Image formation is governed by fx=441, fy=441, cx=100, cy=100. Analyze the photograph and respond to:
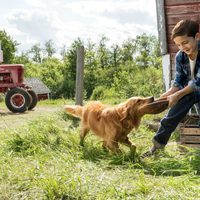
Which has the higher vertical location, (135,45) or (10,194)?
(135,45)

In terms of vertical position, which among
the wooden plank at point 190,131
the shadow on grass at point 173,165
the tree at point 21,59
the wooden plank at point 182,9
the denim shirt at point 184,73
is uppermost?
the tree at point 21,59

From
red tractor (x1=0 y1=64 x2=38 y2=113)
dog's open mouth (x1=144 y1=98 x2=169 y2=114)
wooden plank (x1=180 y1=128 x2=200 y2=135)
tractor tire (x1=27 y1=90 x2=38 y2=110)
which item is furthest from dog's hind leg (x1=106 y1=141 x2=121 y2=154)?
tractor tire (x1=27 y1=90 x2=38 y2=110)

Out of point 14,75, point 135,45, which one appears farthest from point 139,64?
point 14,75

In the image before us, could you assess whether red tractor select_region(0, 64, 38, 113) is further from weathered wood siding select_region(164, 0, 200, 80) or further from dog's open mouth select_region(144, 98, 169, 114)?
dog's open mouth select_region(144, 98, 169, 114)

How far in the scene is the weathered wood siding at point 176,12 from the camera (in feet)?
25.5

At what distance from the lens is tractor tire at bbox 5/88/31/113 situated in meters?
11.1

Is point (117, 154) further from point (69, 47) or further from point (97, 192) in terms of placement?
point (69, 47)

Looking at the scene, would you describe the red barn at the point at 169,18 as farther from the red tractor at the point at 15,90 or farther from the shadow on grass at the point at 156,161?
the red tractor at the point at 15,90

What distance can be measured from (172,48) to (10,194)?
5.41 meters

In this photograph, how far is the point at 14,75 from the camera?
12.3m

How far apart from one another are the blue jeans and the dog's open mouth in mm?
301

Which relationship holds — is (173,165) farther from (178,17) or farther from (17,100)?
(17,100)

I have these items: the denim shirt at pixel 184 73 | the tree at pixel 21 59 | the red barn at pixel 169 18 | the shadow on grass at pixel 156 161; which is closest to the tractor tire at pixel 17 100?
the red barn at pixel 169 18

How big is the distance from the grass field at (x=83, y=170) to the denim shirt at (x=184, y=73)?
687 millimetres
